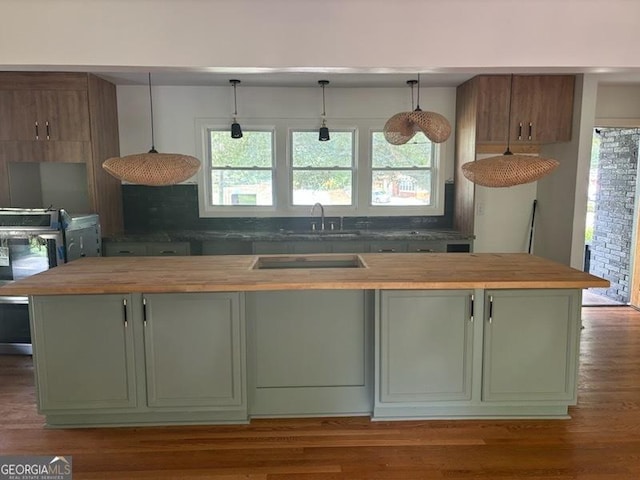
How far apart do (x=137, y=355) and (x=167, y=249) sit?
2033 millimetres

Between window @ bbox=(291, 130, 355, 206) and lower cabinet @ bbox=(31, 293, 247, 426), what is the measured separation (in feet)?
8.87

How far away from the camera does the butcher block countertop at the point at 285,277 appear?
8.21 ft

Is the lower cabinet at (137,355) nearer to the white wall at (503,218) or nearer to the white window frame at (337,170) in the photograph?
the white window frame at (337,170)

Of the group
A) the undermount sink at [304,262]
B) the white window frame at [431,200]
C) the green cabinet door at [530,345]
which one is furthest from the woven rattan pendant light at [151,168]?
the white window frame at [431,200]

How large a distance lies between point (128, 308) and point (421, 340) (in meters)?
1.71

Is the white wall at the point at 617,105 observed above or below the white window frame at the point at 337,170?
above

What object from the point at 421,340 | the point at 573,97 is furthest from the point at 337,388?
the point at 573,97

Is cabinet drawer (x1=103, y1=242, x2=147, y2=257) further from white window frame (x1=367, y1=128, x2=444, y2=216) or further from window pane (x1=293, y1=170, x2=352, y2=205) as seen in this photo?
white window frame (x1=367, y1=128, x2=444, y2=216)

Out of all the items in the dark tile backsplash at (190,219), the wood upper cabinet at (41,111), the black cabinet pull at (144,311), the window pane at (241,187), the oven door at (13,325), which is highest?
the wood upper cabinet at (41,111)

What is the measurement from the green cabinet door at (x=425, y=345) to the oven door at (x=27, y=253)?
9.12ft

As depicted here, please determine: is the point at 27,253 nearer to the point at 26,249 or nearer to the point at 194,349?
the point at 26,249

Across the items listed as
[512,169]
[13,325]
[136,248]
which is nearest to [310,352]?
[512,169]

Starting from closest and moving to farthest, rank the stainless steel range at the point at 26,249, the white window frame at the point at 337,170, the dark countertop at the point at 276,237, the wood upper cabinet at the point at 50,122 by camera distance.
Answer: the stainless steel range at the point at 26,249 < the wood upper cabinet at the point at 50,122 < the dark countertop at the point at 276,237 < the white window frame at the point at 337,170

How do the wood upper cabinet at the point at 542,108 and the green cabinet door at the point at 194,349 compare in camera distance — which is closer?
the green cabinet door at the point at 194,349
